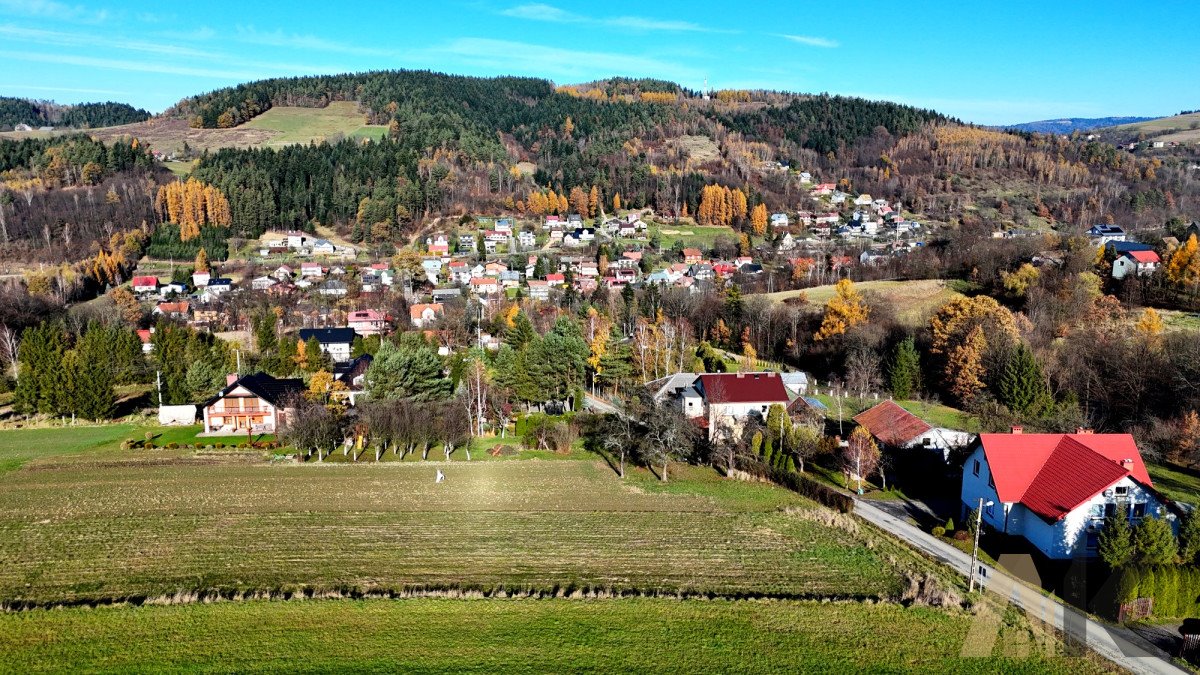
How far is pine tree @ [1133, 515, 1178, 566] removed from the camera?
1877cm

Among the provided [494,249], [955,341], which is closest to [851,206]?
[494,249]

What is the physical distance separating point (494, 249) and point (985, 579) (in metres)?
80.6

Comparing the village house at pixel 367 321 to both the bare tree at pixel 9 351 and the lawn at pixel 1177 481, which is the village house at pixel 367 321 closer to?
the bare tree at pixel 9 351

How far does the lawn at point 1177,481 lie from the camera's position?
25.7 metres

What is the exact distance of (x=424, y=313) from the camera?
65.4m

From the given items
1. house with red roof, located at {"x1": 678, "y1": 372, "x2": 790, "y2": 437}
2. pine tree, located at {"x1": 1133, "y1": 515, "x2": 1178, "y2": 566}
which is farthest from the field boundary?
house with red roof, located at {"x1": 678, "y1": 372, "x2": 790, "y2": 437}

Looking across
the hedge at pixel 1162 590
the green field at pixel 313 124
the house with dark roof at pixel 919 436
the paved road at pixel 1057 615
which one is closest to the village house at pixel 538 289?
the house with dark roof at pixel 919 436

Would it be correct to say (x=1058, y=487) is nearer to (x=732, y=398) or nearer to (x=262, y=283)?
(x=732, y=398)

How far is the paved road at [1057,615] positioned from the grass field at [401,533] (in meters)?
2.18

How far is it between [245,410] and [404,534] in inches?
800

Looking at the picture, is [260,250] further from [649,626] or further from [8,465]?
[649,626]

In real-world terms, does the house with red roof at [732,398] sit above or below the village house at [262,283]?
below

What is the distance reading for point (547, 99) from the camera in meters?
174

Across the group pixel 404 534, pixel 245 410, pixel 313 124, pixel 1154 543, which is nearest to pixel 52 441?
pixel 245 410
